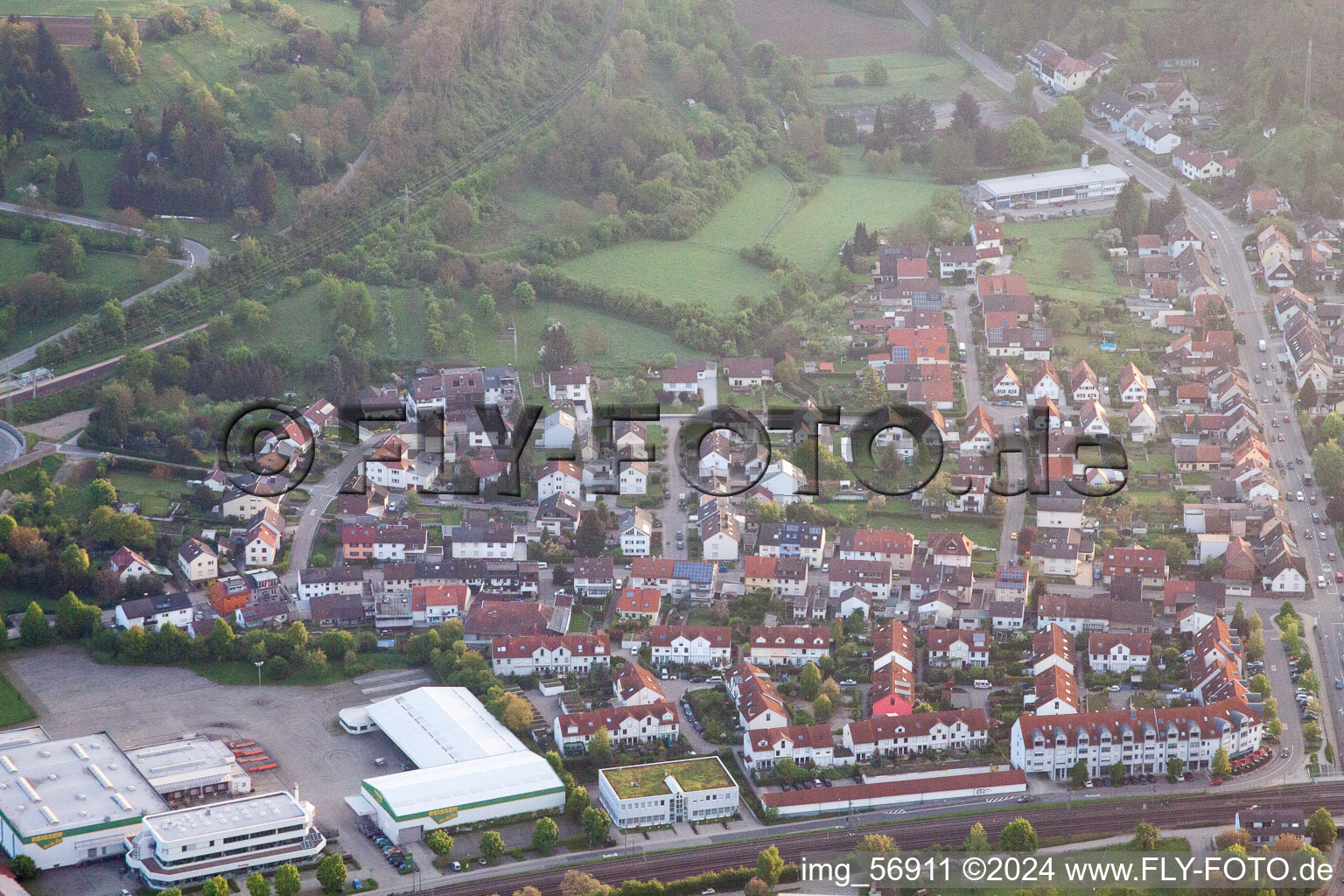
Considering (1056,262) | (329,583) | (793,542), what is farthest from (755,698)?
(1056,262)

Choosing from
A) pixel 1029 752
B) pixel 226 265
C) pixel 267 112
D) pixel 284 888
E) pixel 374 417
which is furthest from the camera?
pixel 267 112

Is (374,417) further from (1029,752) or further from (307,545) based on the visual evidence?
(1029,752)

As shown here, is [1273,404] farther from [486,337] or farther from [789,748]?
[486,337]

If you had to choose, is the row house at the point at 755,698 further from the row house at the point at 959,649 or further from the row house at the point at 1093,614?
the row house at the point at 1093,614

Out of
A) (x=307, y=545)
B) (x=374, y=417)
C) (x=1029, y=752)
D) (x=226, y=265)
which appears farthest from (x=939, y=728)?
(x=226, y=265)

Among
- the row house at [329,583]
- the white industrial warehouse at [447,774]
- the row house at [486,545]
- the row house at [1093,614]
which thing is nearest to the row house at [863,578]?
the row house at [1093,614]

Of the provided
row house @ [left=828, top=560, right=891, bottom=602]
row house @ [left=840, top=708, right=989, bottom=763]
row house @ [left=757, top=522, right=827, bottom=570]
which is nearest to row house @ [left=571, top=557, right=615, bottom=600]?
row house @ [left=757, top=522, right=827, bottom=570]

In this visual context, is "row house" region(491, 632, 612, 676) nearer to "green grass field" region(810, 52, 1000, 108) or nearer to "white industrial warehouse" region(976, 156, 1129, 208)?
"white industrial warehouse" region(976, 156, 1129, 208)
